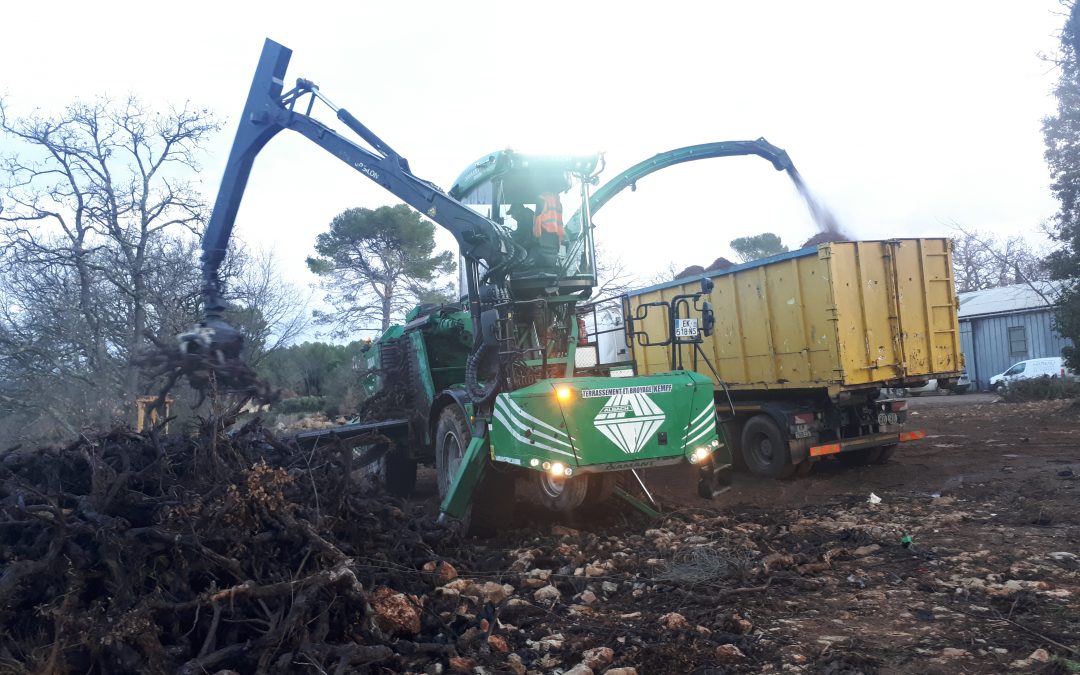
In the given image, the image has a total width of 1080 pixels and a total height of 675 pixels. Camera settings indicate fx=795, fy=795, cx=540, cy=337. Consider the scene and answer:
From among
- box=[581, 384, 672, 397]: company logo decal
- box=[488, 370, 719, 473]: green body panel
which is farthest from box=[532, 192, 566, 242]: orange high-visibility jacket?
box=[581, 384, 672, 397]: company logo decal

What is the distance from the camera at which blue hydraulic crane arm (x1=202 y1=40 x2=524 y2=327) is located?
7215 mm

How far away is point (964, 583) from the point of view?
16.3 feet

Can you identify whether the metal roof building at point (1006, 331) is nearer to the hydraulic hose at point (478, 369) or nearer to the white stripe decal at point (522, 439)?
the hydraulic hose at point (478, 369)

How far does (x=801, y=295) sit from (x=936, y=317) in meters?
1.87

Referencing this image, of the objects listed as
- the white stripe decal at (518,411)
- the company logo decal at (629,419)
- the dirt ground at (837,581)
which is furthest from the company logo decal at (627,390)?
the dirt ground at (837,581)

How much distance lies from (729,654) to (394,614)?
184cm

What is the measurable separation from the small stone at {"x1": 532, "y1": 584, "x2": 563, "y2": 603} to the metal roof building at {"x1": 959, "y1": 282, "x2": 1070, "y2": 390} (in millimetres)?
26278

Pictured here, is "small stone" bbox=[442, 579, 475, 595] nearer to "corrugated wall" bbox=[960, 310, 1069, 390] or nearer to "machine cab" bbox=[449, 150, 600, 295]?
"machine cab" bbox=[449, 150, 600, 295]

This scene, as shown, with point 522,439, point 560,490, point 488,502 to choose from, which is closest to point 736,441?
point 560,490

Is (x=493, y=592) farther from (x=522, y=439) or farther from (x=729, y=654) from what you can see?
(x=729, y=654)

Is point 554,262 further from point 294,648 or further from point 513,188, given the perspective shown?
point 294,648

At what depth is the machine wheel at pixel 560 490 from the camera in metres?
6.89

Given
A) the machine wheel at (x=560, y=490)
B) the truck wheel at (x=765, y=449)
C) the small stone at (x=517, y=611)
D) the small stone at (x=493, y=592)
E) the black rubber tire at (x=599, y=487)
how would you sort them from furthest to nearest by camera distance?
1. the truck wheel at (x=765, y=449)
2. the black rubber tire at (x=599, y=487)
3. the machine wheel at (x=560, y=490)
4. the small stone at (x=493, y=592)
5. the small stone at (x=517, y=611)

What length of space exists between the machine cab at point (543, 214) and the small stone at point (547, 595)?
2653mm
